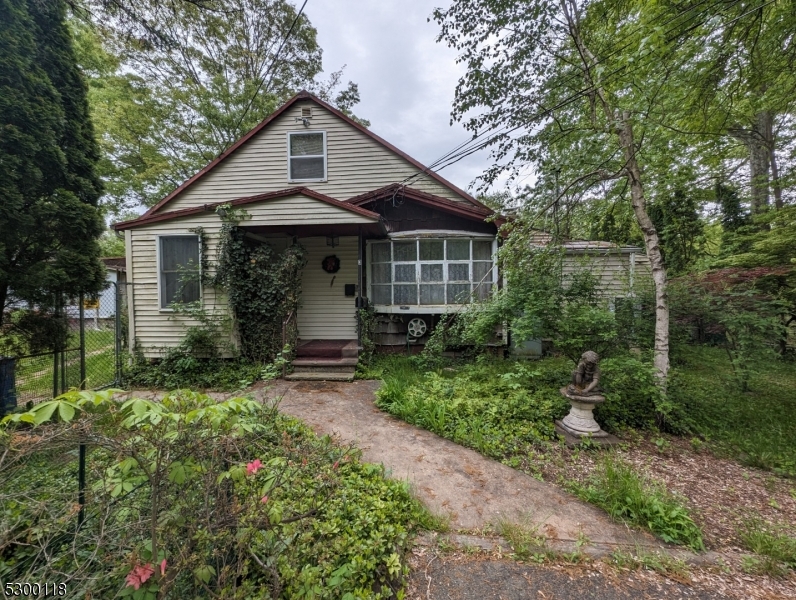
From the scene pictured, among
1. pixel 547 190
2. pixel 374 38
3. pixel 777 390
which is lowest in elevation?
pixel 777 390

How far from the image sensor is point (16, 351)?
4.42 m

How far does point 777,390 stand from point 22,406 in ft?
40.6

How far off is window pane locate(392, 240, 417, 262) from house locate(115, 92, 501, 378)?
2 cm

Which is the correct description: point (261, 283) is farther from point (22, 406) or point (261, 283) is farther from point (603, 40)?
point (603, 40)

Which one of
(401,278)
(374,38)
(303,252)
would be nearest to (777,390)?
(401,278)

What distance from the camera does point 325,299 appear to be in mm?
7715

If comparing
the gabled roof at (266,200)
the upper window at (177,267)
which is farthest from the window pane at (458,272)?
the upper window at (177,267)

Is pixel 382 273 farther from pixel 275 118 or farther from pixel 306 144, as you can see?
pixel 275 118

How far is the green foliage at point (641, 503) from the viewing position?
2318mm

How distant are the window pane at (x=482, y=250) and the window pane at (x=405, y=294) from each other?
5.30 ft

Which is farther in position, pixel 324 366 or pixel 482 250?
pixel 482 250

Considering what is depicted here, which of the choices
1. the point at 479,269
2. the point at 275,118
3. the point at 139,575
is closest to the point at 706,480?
the point at 139,575

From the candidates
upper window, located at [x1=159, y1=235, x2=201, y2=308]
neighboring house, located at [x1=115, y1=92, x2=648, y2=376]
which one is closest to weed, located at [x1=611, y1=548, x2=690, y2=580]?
neighboring house, located at [x1=115, y1=92, x2=648, y2=376]

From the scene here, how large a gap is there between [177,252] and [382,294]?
4.72 m
